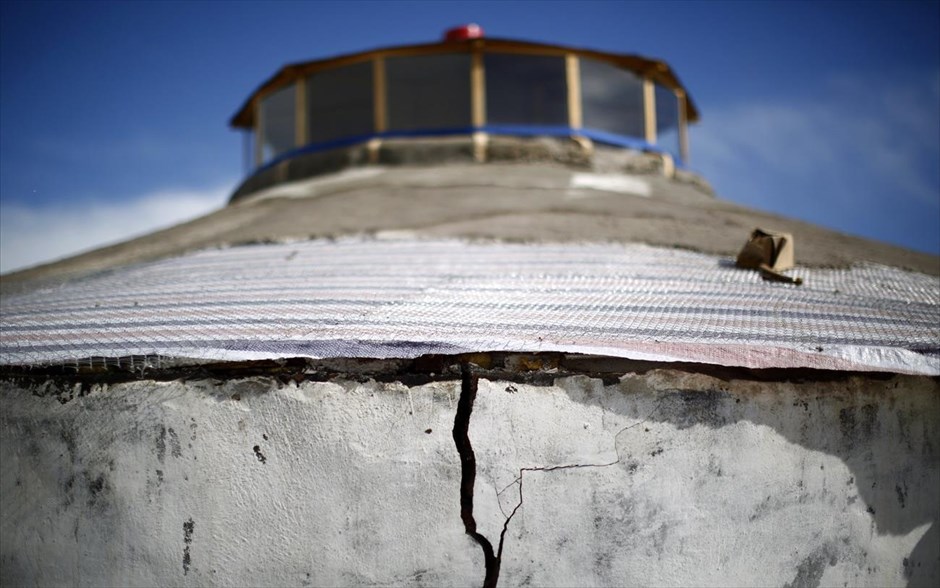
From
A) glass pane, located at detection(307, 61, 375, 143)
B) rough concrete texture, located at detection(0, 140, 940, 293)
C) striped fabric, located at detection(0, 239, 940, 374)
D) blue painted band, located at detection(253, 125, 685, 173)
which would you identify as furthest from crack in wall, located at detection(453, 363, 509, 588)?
glass pane, located at detection(307, 61, 375, 143)

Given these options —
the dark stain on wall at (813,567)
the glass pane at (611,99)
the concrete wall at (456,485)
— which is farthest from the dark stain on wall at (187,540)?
the glass pane at (611,99)

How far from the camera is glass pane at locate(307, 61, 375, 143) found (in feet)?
17.7

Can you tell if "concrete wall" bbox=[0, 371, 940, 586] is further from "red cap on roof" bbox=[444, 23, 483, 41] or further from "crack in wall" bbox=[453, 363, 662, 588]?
"red cap on roof" bbox=[444, 23, 483, 41]

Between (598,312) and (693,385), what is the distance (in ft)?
1.15

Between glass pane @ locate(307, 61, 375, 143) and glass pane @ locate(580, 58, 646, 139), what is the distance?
1.70 metres

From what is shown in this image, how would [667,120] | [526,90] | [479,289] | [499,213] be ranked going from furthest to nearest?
[667,120] → [526,90] → [499,213] → [479,289]

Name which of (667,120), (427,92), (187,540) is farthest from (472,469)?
(667,120)

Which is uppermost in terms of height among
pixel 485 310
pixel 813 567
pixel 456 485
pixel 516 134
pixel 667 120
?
pixel 667 120

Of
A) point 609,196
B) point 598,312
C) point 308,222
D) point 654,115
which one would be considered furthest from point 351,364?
point 654,115

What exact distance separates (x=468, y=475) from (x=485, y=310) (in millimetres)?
466

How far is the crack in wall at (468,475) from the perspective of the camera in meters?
1.48

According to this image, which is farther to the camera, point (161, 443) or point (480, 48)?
point (480, 48)

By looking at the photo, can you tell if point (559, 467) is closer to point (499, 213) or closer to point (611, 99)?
point (499, 213)

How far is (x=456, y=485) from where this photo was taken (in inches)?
58.4
